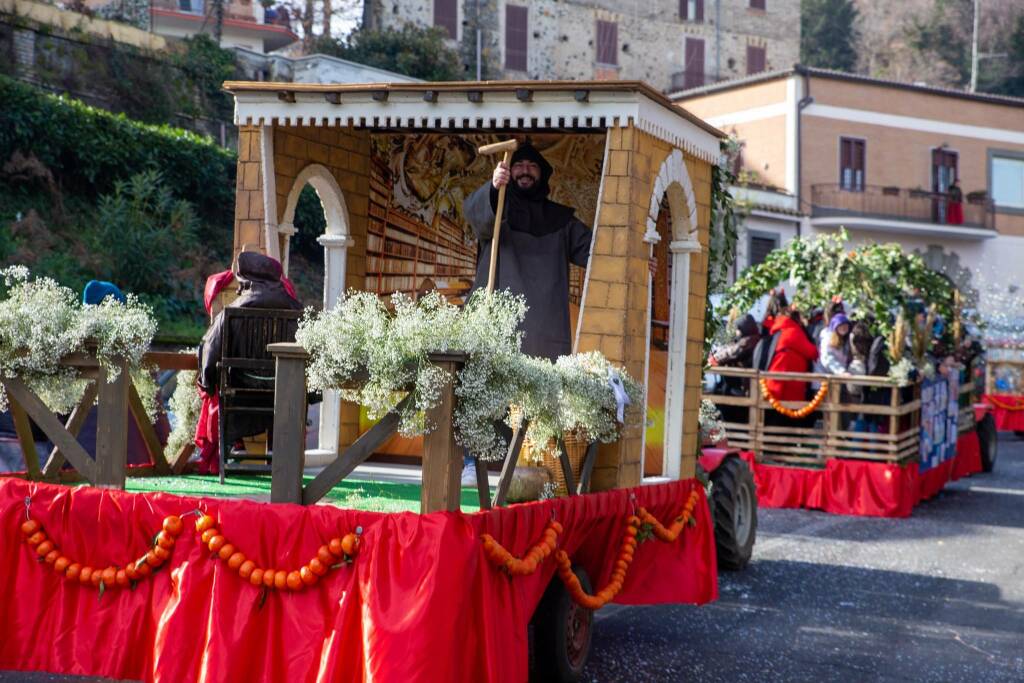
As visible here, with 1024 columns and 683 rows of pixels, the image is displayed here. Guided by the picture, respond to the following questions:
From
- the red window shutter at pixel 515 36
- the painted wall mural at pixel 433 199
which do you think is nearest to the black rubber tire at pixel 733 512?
the painted wall mural at pixel 433 199

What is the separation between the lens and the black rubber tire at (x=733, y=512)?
9.62m

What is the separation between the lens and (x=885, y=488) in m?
12.4

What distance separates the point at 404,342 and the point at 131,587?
5.10 feet

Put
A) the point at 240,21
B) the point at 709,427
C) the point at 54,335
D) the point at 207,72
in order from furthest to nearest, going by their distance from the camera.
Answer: the point at 240,21 → the point at 207,72 → the point at 709,427 → the point at 54,335

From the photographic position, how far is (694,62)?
46.8 meters

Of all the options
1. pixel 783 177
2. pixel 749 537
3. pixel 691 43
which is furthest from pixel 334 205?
pixel 691 43

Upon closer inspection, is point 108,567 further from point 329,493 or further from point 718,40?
point 718,40

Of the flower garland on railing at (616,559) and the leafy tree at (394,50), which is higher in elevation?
the leafy tree at (394,50)

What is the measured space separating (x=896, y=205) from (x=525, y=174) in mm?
30346

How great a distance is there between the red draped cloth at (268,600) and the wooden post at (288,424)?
0.37ft

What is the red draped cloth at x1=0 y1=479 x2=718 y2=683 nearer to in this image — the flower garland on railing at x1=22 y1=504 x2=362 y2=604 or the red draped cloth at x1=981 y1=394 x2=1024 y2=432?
the flower garland on railing at x1=22 y1=504 x2=362 y2=604

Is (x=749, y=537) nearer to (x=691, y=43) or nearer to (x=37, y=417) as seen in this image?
(x=37, y=417)

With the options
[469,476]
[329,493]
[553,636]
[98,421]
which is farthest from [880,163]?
[98,421]

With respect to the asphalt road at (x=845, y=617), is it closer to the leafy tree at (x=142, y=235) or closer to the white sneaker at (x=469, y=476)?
the white sneaker at (x=469, y=476)
